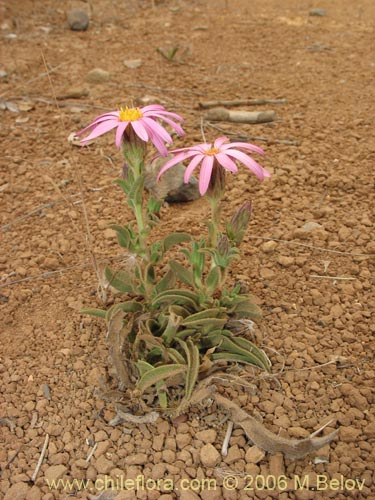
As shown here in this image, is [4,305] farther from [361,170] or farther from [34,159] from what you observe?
[361,170]

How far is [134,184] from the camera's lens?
5.91ft

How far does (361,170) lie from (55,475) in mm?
2141

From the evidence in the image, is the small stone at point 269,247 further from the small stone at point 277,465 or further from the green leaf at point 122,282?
the small stone at point 277,465

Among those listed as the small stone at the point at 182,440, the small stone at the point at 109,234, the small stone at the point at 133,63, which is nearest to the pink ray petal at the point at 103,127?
the small stone at the point at 109,234

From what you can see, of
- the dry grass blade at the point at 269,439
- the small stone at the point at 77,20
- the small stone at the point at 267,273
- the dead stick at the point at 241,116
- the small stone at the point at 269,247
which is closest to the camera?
the dry grass blade at the point at 269,439

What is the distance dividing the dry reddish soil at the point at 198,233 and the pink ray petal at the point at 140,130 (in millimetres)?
704

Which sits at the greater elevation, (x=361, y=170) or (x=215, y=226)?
(x=215, y=226)

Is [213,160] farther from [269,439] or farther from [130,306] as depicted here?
[269,439]

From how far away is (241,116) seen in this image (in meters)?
3.41

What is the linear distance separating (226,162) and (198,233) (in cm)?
96

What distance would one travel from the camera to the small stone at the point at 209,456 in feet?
5.89

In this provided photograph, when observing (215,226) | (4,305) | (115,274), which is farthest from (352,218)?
(4,305)

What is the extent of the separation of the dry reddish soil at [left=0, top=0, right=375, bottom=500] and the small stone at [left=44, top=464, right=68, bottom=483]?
0.01 m

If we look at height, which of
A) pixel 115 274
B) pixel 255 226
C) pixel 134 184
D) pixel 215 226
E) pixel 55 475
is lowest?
pixel 55 475
